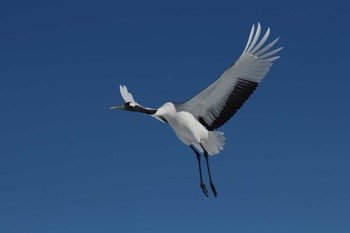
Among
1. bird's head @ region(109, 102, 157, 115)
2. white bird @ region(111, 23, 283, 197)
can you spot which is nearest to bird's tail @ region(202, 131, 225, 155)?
white bird @ region(111, 23, 283, 197)

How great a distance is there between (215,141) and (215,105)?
0.83 metres

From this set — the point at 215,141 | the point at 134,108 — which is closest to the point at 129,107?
the point at 134,108

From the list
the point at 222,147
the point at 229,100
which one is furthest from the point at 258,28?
the point at 222,147

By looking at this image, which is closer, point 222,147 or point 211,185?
point 211,185

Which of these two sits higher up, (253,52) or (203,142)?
(253,52)

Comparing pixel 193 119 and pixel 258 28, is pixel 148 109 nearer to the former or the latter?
pixel 193 119

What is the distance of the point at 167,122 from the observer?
14023mm

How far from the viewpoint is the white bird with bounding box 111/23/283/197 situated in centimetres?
1362

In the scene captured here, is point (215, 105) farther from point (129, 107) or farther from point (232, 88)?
point (129, 107)

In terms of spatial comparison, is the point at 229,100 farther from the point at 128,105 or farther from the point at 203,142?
the point at 128,105

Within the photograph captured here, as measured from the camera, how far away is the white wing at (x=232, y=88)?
46.0 feet

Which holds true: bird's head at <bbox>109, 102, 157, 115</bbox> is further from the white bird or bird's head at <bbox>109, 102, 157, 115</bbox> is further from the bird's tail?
the bird's tail

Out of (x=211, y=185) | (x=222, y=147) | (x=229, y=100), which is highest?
(x=229, y=100)

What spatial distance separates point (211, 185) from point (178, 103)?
198cm
